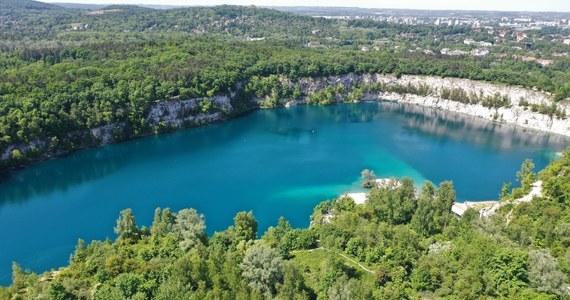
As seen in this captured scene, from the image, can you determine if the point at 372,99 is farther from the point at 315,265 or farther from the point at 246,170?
the point at 315,265

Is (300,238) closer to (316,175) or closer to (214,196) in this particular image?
(214,196)

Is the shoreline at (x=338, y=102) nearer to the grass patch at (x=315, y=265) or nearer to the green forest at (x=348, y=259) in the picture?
the green forest at (x=348, y=259)

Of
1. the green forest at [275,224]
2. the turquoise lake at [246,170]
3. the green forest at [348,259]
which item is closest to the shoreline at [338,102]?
the green forest at [275,224]

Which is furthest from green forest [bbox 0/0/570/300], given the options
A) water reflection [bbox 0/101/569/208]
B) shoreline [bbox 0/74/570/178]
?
water reflection [bbox 0/101/569/208]

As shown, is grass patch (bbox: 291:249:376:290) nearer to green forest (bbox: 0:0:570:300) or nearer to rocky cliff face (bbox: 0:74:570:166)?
green forest (bbox: 0:0:570:300)

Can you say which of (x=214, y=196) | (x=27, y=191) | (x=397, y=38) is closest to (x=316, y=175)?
(x=214, y=196)
